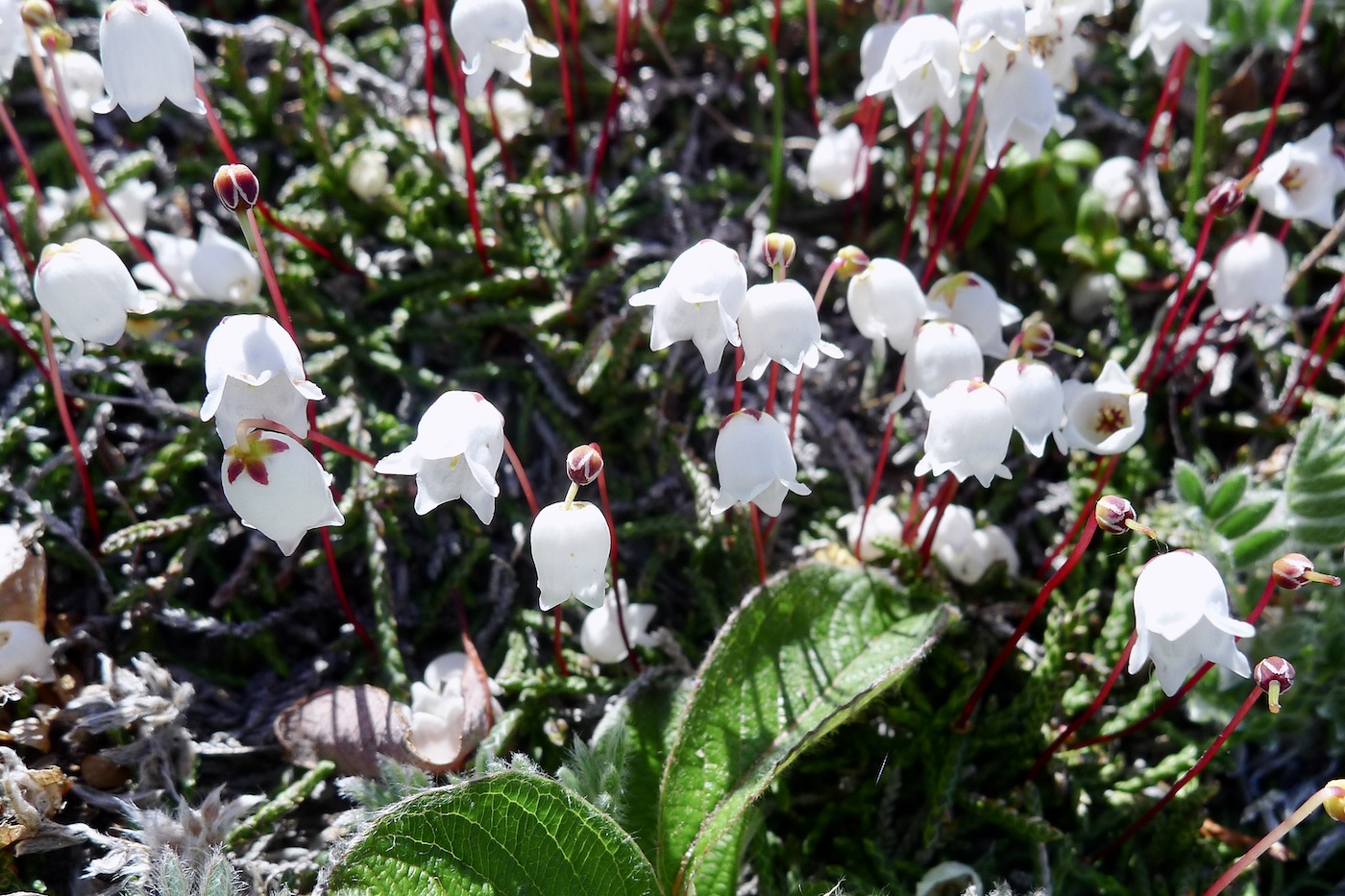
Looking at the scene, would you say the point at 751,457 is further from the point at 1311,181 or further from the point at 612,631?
the point at 1311,181

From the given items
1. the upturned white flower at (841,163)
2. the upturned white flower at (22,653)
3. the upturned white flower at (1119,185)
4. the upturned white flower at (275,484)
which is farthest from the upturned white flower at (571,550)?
the upturned white flower at (1119,185)

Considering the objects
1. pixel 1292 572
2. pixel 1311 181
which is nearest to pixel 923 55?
pixel 1311 181

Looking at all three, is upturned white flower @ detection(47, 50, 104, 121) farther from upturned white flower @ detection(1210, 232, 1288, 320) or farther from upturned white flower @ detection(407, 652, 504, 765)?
upturned white flower @ detection(1210, 232, 1288, 320)

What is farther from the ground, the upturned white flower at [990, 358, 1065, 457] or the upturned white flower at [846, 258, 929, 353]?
the upturned white flower at [846, 258, 929, 353]

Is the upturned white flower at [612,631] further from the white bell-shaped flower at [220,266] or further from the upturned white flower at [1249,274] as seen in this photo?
the upturned white flower at [1249,274]

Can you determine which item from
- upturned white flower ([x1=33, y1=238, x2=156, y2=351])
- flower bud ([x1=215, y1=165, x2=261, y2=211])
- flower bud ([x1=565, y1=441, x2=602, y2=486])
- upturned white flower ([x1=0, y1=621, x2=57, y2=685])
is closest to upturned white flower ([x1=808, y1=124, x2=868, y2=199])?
flower bud ([x1=565, y1=441, x2=602, y2=486])

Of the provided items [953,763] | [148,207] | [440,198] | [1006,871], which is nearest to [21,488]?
[148,207]
